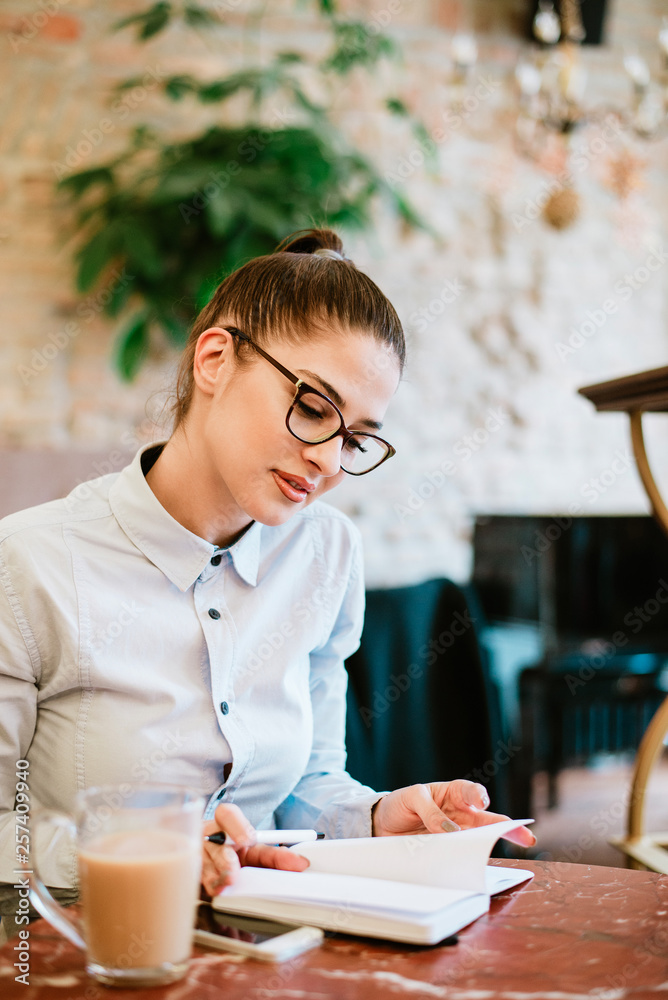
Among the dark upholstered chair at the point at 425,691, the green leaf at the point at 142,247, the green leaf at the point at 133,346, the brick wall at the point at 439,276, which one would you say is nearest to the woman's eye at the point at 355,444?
the dark upholstered chair at the point at 425,691

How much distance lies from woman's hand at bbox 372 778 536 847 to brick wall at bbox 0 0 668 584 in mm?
2293

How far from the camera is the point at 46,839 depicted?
651 millimetres

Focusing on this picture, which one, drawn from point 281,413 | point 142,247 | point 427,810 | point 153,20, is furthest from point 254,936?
point 153,20

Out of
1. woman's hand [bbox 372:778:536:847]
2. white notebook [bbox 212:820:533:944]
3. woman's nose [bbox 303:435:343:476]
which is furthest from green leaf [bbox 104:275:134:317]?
white notebook [bbox 212:820:533:944]

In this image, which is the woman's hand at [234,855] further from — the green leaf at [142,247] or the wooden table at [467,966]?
the green leaf at [142,247]

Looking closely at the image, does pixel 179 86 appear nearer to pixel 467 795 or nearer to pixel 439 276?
pixel 439 276

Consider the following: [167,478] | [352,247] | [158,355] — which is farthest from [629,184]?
[167,478]

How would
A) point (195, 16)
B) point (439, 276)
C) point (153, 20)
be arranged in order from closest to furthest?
point (153, 20), point (195, 16), point (439, 276)

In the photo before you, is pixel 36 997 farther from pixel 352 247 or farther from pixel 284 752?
pixel 352 247

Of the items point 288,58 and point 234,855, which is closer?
point 234,855

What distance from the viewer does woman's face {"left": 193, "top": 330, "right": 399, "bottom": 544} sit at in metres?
0.92

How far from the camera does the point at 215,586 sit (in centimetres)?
100

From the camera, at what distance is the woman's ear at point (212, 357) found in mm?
971

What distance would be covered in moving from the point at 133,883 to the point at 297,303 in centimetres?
61
